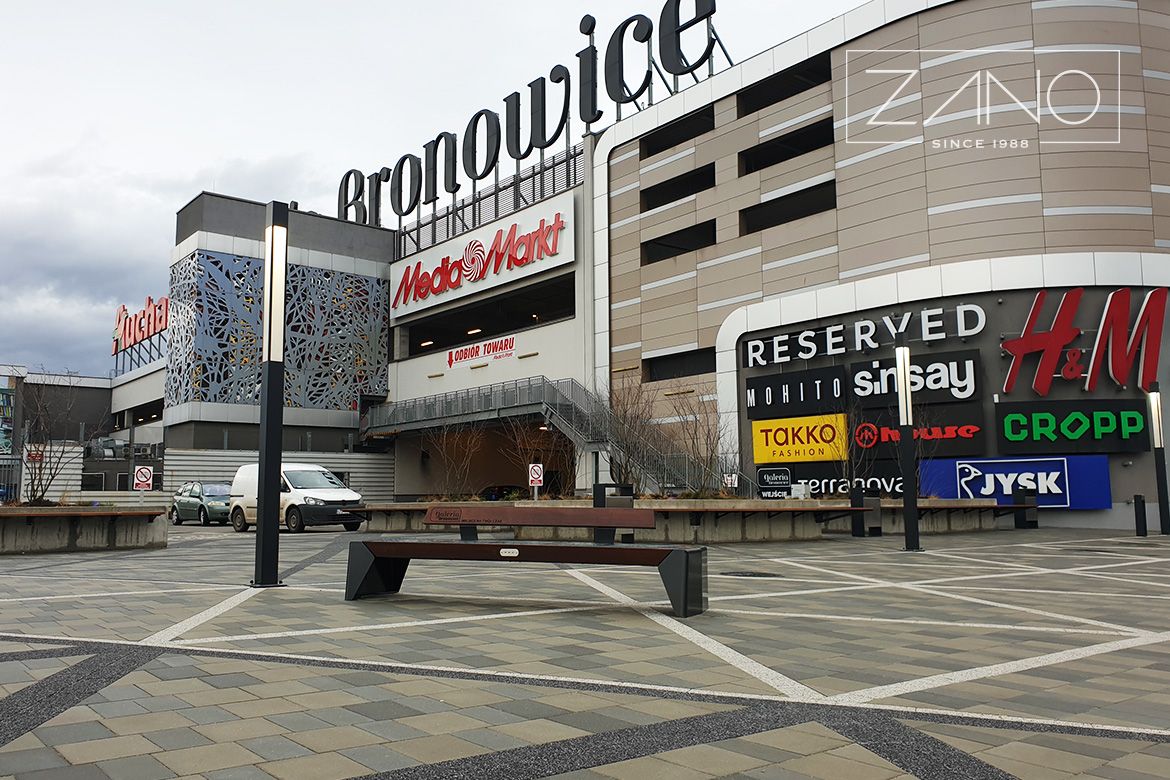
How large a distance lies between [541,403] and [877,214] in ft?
51.8

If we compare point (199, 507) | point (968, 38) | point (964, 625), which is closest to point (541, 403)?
point (199, 507)

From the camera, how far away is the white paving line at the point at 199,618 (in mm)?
6426

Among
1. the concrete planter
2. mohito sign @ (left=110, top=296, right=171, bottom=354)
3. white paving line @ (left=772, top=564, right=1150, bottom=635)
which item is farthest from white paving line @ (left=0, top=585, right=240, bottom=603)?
mohito sign @ (left=110, top=296, right=171, bottom=354)

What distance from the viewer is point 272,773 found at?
3.47 m

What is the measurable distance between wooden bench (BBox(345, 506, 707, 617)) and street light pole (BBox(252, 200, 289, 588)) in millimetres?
1406

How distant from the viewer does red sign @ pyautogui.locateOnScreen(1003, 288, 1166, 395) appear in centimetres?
2780

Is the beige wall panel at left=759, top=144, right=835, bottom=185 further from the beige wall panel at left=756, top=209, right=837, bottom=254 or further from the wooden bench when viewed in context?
the wooden bench

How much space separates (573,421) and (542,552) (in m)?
29.9

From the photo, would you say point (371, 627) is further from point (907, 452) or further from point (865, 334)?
point (865, 334)

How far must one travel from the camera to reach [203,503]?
3133 cm

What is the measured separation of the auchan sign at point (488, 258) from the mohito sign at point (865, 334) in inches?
468

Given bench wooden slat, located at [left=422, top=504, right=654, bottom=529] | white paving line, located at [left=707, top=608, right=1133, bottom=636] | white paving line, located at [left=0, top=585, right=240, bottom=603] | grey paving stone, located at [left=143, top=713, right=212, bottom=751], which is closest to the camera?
grey paving stone, located at [left=143, top=713, right=212, bottom=751]

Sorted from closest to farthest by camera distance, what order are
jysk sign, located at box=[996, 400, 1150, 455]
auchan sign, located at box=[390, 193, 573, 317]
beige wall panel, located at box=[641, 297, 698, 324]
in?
jysk sign, located at box=[996, 400, 1150, 455] < beige wall panel, located at box=[641, 297, 698, 324] < auchan sign, located at box=[390, 193, 573, 317]

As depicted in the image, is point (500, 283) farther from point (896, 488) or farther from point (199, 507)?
point (896, 488)
